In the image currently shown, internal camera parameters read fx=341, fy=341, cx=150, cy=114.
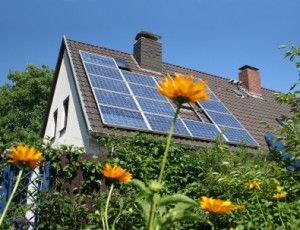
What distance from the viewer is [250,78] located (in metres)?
16.9

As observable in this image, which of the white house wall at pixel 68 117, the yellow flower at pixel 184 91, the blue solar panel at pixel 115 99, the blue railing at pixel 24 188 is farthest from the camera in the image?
the white house wall at pixel 68 117

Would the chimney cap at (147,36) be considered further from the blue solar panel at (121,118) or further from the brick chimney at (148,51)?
the blue solar panel at (121,118)

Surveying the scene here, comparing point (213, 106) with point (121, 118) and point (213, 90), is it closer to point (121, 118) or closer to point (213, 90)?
point (213, 90)

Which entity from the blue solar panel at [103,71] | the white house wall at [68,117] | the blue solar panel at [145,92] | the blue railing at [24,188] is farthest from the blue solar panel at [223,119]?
the blue railing at [24,188]

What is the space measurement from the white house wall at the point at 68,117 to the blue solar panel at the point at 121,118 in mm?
711

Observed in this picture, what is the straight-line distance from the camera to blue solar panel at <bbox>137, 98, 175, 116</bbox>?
937cm

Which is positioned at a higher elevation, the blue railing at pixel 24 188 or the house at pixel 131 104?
the house at pixel 131 104

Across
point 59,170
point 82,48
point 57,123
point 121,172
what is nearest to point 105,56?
point 82,48

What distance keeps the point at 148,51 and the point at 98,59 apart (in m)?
2.58

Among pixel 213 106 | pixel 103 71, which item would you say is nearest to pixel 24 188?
pixel 103 71

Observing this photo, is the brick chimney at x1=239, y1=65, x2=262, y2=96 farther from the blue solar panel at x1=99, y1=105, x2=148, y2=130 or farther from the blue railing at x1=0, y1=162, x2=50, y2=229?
the blue railing at x1=0, y1=162, x2=50, y2=229

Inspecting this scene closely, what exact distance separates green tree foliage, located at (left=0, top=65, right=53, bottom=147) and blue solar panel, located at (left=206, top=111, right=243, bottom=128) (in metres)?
21.7

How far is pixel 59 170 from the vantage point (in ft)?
18.3

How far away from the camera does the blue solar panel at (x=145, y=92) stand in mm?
10062
